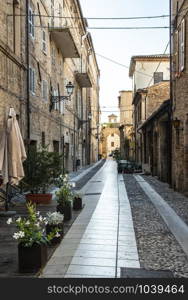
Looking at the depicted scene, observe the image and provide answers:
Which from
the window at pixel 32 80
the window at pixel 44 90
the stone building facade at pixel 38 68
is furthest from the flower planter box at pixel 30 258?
the window at pixel 44 90

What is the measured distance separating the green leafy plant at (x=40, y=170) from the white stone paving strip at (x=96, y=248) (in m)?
1.75

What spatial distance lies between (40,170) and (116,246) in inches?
198

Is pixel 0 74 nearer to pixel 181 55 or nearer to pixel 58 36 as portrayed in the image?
pixel 181 55

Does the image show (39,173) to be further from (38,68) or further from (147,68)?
(147,68)

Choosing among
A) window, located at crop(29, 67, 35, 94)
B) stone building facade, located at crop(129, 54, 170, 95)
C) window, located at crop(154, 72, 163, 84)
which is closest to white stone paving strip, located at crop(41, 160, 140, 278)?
window, located at crop(29, 67, 35, 94)

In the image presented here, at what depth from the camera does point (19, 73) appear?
44.3ft

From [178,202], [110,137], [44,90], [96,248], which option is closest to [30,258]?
[96,248]

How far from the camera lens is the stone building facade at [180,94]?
13.5 meters

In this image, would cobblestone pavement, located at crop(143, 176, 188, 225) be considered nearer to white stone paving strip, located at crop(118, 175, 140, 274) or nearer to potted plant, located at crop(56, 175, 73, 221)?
white stone paving strip, located at crop(118, 175, 140, 274)

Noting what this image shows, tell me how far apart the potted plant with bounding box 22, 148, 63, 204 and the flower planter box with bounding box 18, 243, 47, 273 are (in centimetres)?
596

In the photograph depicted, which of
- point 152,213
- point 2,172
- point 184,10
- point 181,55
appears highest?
point 184,10

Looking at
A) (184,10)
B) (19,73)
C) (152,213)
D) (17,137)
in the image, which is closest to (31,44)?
(19,73)

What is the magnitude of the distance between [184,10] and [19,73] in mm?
5843

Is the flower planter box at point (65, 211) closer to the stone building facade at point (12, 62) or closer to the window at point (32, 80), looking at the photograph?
the stone building facade at point (12, 62)
